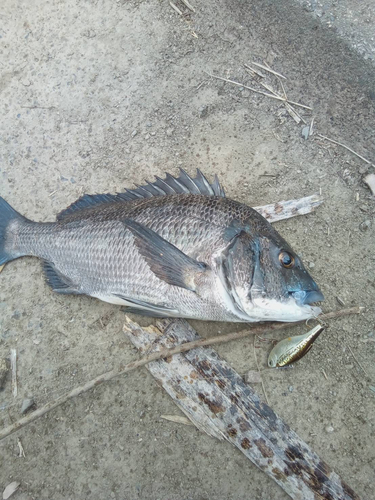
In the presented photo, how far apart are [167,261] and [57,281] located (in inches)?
47.4

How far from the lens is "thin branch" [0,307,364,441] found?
111 inches

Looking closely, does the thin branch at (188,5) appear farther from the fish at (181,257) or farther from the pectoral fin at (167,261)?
the pectoral fin at (167,261)

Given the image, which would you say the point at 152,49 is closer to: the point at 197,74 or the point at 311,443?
the point at 197,74

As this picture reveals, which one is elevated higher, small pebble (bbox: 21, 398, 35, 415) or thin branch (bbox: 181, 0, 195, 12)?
thin branch (bbox: 181, 0, 195, 12)

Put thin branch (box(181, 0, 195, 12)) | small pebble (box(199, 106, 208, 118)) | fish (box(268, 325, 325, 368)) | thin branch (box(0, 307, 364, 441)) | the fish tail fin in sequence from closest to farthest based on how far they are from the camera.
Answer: fish (box(268, 325, 325, 368)) < thin branch (box(0, 307, 364, 441)) < the fish tail fin < small pebble (box(199, 106, 208, 118)) < thin branch (box(181, 0, 195, 12))

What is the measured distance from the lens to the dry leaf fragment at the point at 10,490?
9.32 feet

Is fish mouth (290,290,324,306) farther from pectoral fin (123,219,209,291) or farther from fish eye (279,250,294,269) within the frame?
pectoral fin (123,219,209,291)

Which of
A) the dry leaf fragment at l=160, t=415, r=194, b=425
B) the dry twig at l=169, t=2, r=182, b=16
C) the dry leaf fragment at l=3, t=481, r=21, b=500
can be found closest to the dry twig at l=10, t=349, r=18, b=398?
the dry leaf fragment at l=3, t=481, r=21, b=500

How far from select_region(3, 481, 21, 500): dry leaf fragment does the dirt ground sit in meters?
0.04

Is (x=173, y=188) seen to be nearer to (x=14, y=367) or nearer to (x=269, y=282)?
(x=269, y=282)

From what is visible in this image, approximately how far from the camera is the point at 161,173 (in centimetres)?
349

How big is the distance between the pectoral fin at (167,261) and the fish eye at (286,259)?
50 cm

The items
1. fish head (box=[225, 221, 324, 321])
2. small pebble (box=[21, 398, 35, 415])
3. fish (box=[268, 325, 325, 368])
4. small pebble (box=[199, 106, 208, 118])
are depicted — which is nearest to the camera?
fish head (box=[225, 221, 324, 321])

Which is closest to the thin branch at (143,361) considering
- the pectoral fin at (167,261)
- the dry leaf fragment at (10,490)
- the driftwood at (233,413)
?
the driftwood at (233,413)
